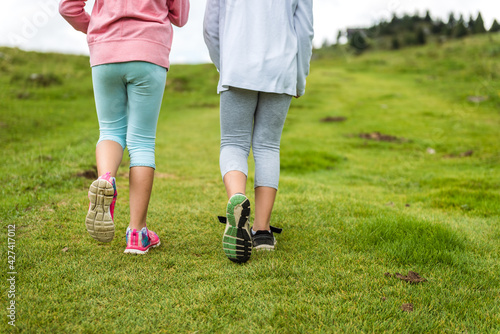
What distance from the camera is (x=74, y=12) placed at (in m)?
2.48

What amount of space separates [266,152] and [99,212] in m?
1.09

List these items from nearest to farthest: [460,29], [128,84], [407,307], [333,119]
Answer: [407,307], [128,84], [333,119], [460,29]

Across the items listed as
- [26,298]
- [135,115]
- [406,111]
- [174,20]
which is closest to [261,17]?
[174,20]

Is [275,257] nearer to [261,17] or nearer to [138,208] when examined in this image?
[138,208]

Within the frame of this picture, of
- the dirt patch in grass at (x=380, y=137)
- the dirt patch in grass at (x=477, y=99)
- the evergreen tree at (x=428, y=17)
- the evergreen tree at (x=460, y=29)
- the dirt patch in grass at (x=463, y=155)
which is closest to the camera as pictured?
the dirt patch in grass at (x=463, y=155)

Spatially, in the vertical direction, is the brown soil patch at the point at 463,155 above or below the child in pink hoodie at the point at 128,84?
below

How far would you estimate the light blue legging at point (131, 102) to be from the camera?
95.6 inches

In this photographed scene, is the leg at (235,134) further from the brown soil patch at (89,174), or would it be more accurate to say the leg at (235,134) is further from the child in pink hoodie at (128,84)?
the brown soil patch at (89,174)

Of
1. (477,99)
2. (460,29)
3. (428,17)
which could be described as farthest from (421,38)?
(477,99)

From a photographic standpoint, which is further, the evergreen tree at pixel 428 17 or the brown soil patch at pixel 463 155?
the evergreen tree at pixel 428 17

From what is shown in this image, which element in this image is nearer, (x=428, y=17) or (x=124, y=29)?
(x=124, y=29)

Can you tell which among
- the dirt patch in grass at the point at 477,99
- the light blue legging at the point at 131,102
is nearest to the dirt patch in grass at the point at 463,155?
the light blue legging at the point at 131,102

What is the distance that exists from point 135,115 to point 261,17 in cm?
98

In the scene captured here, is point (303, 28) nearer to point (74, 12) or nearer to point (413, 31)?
point (74, 12)
